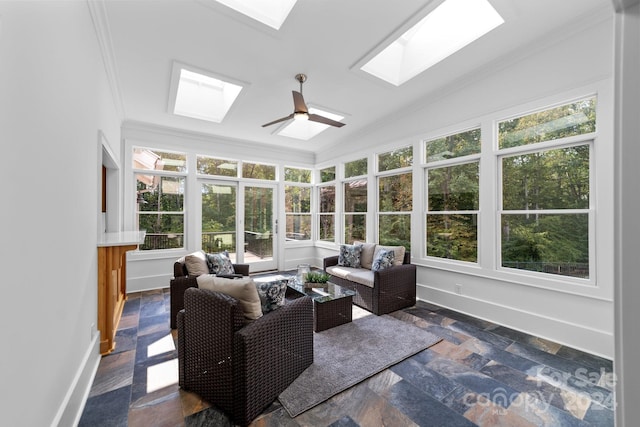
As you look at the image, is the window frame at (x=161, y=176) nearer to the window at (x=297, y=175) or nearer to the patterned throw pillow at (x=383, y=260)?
the window at (x=297, y=175)

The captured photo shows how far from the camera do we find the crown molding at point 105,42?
225cm

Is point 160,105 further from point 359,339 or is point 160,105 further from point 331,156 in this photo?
point 359,339

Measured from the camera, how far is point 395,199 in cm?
475

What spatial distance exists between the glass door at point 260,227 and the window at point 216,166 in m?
0.42

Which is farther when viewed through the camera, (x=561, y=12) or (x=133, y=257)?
(x=133, y=257)

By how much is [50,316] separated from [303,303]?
61.6 inches

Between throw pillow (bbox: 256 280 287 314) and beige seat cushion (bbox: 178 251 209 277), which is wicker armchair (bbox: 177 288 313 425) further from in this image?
beige seat cushion (bbox: 178 251 209 277)

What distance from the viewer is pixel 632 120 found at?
44 centimetres

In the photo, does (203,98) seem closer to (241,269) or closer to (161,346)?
Result: (241,269)

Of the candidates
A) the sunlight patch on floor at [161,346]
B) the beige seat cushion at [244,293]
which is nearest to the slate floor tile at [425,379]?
the beige seat cushion at [244,293]

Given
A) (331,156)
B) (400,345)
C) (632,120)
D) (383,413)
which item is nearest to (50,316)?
(383,413)

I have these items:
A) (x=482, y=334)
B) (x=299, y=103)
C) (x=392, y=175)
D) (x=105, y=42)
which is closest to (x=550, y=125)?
(x=392, y=175)

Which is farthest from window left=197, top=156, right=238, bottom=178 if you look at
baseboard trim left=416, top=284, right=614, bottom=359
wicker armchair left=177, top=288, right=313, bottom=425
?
baseboard trim left=416, top=284, right=614, bottom=359

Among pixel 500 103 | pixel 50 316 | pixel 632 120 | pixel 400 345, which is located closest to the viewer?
pixel 632 120
